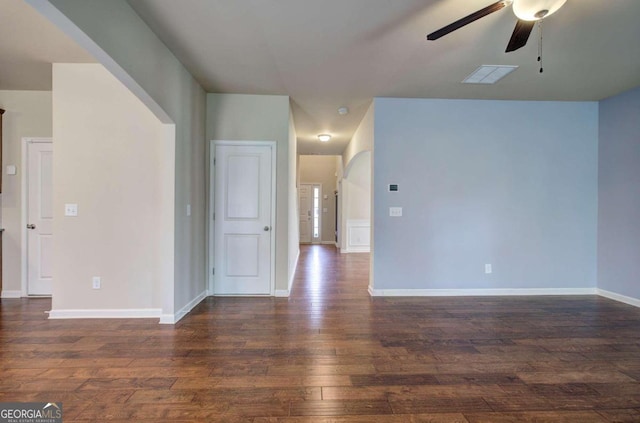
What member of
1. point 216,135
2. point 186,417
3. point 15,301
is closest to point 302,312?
point 186,417

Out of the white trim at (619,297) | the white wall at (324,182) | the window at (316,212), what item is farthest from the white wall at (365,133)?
the window at (316,212)

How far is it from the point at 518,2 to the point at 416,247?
2.81 m

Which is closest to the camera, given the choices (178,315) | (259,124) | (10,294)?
(178,315)

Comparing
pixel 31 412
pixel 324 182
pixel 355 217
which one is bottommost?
pixel 31 412

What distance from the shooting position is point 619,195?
12.5 feet

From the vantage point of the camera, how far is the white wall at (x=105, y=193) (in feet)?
10.1

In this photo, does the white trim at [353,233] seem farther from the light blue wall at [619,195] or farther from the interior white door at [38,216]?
the interior white door at [38,216]

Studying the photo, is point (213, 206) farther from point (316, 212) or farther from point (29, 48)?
point (316, 212)

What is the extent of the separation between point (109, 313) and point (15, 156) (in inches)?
98.4

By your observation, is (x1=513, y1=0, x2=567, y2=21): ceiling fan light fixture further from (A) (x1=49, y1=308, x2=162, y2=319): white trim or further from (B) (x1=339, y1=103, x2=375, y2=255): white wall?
(B) (x1=339, y1=103, x2=375, y2=255): white wall

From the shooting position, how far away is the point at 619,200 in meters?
3.82

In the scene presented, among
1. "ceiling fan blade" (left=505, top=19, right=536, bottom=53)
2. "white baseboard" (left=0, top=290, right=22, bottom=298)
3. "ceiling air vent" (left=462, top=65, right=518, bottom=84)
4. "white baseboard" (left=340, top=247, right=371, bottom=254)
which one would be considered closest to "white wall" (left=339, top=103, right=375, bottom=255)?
"white baseboard" (left=340, top=247, right=371, bottom=254)

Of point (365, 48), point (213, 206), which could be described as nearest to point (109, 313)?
point (213, 206)

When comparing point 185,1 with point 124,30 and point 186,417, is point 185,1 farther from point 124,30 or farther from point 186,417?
point 186,417
